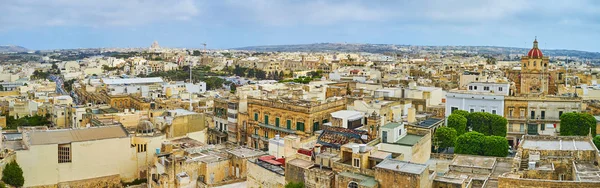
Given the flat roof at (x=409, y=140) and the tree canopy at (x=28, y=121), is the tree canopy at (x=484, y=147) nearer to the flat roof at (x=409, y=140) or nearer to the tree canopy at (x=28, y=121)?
the flat roof at (x=409, y=140)

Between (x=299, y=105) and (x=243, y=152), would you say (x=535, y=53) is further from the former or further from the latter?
(x=243, y=152)

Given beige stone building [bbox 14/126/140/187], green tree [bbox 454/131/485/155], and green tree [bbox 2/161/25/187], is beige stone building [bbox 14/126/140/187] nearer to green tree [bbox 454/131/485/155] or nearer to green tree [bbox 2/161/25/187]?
green tree [bbox 2/161/25/187]

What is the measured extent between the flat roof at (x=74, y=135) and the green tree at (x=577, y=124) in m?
37.3

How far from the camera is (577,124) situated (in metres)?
47.3

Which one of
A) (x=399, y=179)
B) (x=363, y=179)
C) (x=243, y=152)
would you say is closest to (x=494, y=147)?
(x=363, y=179)

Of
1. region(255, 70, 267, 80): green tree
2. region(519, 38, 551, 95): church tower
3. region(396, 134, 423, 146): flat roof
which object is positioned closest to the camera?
region(396, 134, 423, 146): flat roof

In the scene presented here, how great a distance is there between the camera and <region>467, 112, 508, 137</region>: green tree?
48250mm

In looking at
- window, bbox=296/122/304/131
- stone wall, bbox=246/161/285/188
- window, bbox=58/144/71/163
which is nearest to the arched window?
stone wall, bbox=246/161/285/188

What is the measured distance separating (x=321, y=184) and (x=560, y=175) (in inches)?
452

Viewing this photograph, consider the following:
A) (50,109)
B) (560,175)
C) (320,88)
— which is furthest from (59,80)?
(560,175)

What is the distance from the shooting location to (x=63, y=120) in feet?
198

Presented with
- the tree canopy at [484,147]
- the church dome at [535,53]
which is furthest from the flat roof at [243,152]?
the church dome at [535,53]

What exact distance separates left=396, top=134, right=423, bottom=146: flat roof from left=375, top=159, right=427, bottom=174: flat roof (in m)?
5.58

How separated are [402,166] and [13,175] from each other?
25216 millimetres
